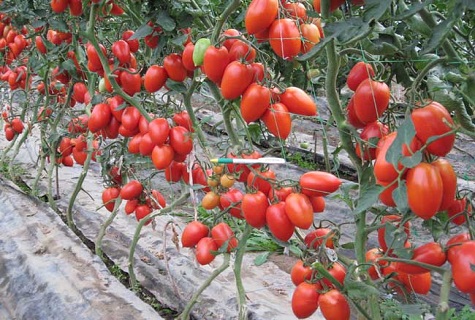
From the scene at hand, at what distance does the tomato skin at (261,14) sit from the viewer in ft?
2.95

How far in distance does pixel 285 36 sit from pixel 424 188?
0.40m

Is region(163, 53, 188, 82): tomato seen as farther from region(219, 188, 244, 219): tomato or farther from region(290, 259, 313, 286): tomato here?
region(290, 259, 313, 286): tomato

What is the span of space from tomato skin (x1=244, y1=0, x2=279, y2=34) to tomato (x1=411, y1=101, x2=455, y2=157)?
1.17 ft

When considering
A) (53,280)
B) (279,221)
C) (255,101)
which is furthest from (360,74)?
(53,280)

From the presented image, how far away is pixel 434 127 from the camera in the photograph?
669 millimetres

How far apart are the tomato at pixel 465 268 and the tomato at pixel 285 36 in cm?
45

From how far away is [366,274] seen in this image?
0.96 meters

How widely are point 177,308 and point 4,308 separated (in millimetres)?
620

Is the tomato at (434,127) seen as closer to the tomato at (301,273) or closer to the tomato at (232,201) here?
the tomato at (301,273)

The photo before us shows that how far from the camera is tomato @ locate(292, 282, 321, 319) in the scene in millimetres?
970

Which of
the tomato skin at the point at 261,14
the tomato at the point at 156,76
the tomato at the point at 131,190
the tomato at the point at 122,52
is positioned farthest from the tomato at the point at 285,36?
the tomato at the point at 131,190

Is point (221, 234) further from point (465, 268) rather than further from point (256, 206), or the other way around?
point (465, 268)

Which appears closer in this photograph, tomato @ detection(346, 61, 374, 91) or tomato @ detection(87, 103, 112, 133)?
tomato @ detection(346, 61, 374, 91)

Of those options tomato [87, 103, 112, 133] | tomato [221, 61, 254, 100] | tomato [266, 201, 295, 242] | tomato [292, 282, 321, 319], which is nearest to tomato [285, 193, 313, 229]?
tomato [266, 201, 295, 242]
